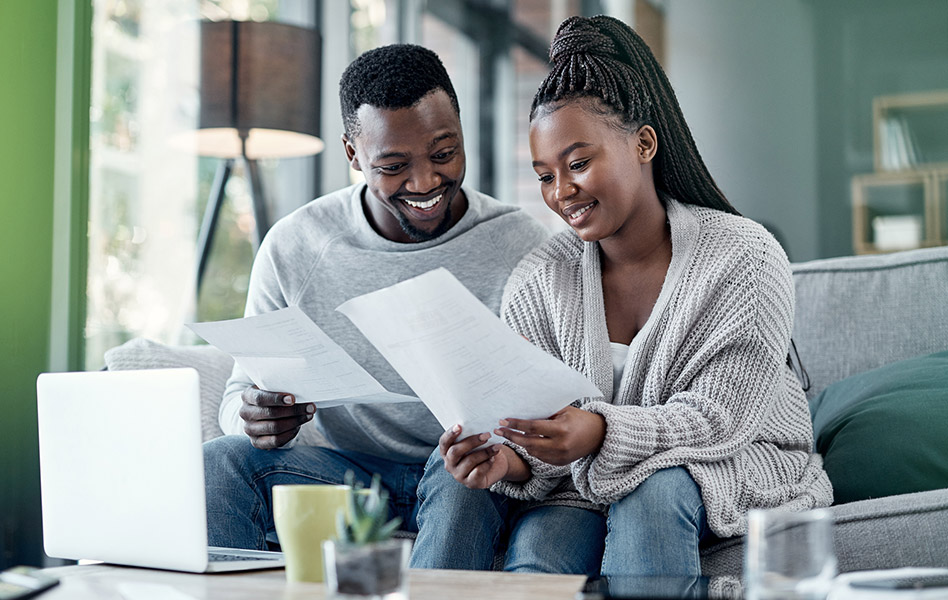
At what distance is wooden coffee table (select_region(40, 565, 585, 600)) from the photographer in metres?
0.93

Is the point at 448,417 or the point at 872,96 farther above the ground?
the point at 872,96

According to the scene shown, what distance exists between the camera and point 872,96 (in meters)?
3.16

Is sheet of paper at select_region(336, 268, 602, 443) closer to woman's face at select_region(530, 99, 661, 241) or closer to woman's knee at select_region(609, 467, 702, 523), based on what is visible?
woman's knee at select_region(609, 467, 702, 523)

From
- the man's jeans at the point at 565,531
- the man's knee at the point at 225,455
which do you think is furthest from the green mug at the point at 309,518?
the man's knee at the point at 225,455

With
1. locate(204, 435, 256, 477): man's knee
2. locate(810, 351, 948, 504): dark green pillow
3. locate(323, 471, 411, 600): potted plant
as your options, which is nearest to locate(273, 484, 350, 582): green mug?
locate(323, 471, 411, 600): potted plant

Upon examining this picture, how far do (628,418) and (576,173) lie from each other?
40 centimetres

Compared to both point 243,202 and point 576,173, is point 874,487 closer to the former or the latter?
point 576,173

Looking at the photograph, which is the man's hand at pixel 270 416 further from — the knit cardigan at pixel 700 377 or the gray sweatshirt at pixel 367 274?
the knit cardigan at pixel 700 377

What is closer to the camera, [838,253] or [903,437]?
[903,437]

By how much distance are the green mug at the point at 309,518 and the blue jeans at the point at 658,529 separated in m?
0.39

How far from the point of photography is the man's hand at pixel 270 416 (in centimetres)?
144

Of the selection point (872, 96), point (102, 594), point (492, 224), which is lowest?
point (102, 594)

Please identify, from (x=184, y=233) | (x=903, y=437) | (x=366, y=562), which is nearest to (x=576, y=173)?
(x=903, y=437)

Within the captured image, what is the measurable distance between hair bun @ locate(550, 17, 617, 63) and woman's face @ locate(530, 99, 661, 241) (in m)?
0.10
